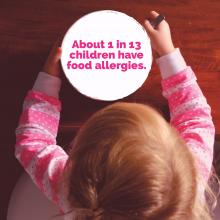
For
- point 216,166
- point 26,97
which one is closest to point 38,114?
point 26,97

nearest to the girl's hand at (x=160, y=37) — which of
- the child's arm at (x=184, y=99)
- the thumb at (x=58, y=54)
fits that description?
the child's arm at (x=184, y=99)

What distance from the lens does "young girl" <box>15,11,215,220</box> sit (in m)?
0.49

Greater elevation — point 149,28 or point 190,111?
point 149,28

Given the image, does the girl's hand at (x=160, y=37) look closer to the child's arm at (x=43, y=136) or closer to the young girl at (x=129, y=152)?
the young girl at (x=129, y=152)

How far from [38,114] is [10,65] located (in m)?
0.09

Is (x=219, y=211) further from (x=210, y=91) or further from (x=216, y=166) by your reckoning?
(x=210, y=91)

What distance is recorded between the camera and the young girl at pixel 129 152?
493mm

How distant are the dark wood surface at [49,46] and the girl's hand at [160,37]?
2 centimetres

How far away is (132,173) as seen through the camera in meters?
0.50

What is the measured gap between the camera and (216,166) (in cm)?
71

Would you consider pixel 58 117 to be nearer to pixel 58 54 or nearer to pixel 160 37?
pixel 58 54

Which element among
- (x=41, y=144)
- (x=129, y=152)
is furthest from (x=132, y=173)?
(x=41, y=144)

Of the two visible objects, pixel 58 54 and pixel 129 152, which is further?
pixel 58 54

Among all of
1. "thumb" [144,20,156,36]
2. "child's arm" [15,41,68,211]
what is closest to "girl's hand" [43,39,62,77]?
"child's arm" [15,41,68,211]
